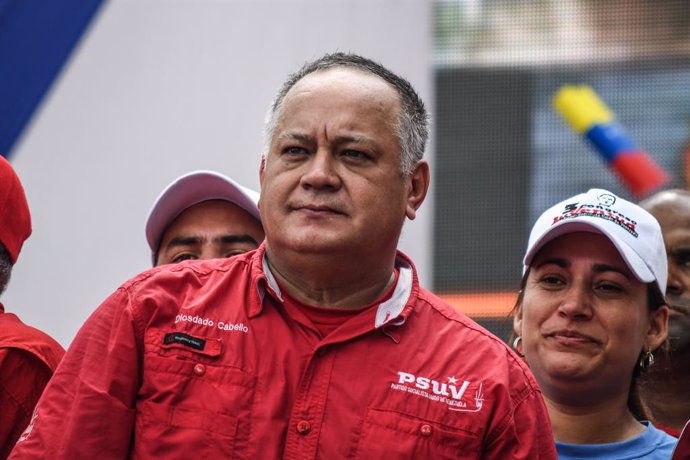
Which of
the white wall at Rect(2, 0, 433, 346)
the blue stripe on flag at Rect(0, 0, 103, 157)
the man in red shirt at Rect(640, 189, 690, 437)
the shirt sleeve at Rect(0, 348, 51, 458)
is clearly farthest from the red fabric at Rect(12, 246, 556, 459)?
the white wall at Rect(2, 0, 433, 346)

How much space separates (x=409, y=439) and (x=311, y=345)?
0.74ft

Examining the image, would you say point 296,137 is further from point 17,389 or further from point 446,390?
point 17,389

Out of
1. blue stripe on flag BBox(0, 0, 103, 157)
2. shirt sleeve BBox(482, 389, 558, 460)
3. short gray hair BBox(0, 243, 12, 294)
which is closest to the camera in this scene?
shirt sleeve BBox(482, 389, 558, 460)

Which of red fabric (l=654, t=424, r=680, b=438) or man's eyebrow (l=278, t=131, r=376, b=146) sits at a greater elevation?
man's eyebrow (l=278, t=131, r=376, b=146)

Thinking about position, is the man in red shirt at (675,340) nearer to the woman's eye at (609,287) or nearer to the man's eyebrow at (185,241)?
the woman's eye at (609,287)

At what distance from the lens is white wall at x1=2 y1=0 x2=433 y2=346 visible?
350 centimetres

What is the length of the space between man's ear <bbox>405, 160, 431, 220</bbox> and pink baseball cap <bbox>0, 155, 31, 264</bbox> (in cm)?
86

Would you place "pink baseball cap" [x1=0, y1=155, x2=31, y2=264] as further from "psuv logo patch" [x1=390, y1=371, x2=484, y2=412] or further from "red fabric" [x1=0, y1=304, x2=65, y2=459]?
"psuv logo patch" [x1=390, y1=371, x2=484, y2=412]

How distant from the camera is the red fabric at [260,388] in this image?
172 centimetres

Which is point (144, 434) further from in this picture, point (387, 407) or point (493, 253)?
point (493, 253)

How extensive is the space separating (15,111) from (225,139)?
70 cm

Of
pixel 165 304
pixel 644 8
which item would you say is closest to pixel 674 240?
pixel 165 304

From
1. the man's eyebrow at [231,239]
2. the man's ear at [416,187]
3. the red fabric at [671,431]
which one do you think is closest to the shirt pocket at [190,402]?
the man's ear at [416,187]

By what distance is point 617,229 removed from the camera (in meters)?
2.38
